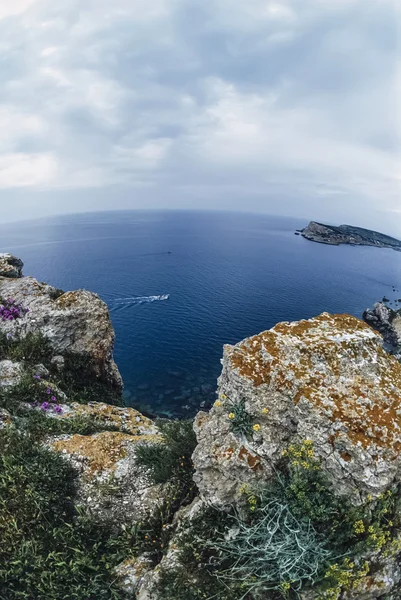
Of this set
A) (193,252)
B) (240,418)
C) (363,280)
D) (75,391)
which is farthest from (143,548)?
(193,252)

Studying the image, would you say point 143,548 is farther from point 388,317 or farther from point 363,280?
point 363,280

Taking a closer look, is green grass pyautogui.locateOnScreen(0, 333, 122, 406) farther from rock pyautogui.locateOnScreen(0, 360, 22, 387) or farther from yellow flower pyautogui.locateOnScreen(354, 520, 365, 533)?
yellow flower pyautogui.locateOnScreen(354, 520, 365, 533)

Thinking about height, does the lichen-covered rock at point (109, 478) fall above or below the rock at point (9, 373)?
below

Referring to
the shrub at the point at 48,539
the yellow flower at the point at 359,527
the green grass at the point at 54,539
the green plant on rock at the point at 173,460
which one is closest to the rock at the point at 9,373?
the shrub at the point at 48,539

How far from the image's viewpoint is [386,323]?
248 ft

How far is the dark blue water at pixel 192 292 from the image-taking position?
46.6m

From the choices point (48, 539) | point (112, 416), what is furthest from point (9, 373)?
point (48, 539)

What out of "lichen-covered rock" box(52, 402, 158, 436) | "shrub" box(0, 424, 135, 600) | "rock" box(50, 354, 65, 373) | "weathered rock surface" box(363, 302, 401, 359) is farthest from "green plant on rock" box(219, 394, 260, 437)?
"weathered rock surface" box(363, 302, 401, 359)

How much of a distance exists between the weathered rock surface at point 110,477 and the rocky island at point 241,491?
4cm

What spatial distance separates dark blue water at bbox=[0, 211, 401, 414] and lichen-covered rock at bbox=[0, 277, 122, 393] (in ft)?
70.8

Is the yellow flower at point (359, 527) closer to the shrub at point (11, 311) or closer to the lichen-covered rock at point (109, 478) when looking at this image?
the lichen-covered rock at point (109, 478)

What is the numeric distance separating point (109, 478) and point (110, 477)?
0.13 feet

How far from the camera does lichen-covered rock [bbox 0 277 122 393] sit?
17828 millimetres

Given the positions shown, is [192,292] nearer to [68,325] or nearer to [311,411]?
[68,325]
